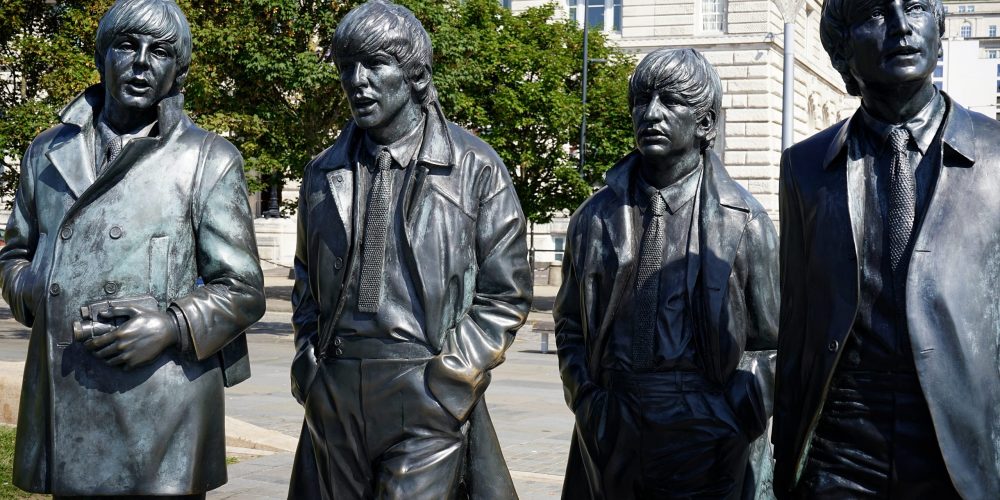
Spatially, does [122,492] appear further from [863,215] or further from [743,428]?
[863,215]


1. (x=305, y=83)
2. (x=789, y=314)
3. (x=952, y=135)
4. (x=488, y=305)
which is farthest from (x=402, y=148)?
(x=305, y=83)

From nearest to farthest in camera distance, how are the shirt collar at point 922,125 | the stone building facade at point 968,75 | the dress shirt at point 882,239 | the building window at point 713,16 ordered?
the dress shirt at point 882,239 < the shirt collar at point 922,125 < the stone building facade at point 968,75 < the building window at point 713,16

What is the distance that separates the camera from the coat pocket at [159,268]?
4.39 m

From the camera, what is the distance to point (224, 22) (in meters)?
21.1

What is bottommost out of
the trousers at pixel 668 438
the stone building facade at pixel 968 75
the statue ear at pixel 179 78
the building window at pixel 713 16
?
the trousers at pixel 668 438

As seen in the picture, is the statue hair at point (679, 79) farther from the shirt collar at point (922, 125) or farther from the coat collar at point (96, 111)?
the coat collar at point (96, 111)

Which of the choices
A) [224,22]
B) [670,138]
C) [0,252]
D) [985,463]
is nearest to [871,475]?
[985,463]

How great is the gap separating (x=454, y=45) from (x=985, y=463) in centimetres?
1877

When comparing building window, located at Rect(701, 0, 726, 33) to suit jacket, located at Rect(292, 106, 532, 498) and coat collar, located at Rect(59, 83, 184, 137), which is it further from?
coat collar, located at Rect(59, 83, 184, 137)

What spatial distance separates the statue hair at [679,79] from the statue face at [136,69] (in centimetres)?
170

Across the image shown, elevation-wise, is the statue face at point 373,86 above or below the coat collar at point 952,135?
above

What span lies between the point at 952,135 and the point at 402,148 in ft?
6.44

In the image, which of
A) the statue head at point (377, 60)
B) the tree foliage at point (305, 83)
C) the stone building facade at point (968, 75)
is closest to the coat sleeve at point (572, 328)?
the statue head at point (377, 60)

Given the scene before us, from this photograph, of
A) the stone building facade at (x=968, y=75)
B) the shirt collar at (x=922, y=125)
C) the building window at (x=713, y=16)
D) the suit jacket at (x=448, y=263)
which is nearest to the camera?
the shirt collar at (x=922, y=125)
